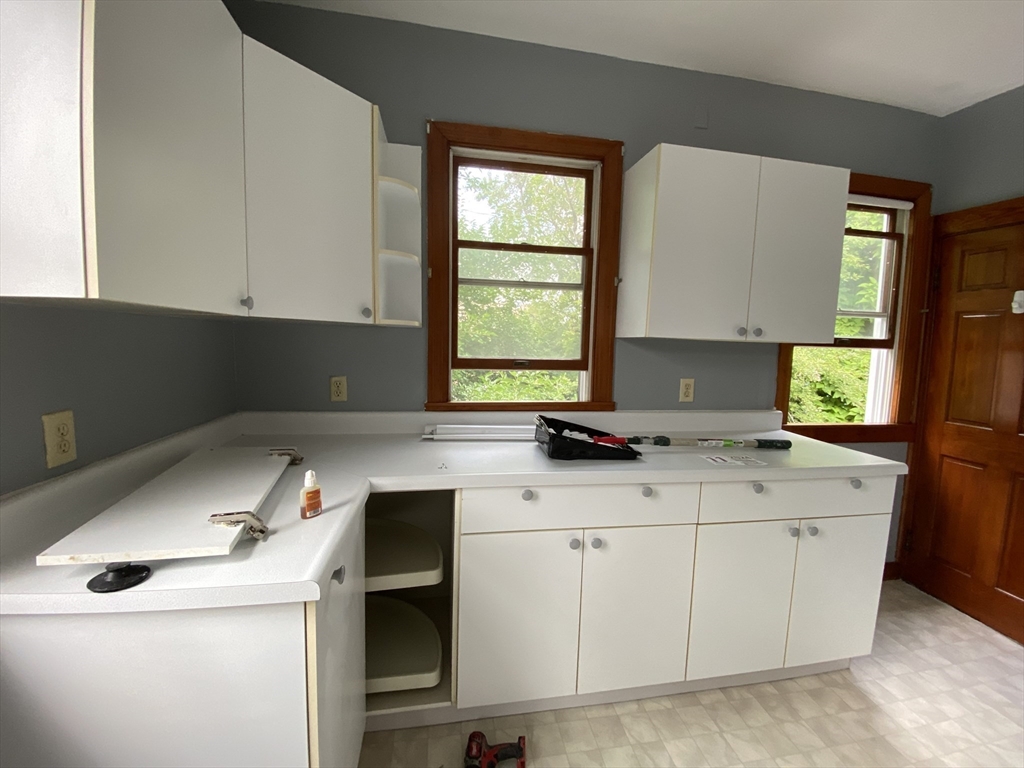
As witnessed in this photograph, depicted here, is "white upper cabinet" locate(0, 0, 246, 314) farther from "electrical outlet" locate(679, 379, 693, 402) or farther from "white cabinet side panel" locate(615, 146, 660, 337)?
"electrical outlet" locate(679, 379, 693, 402)

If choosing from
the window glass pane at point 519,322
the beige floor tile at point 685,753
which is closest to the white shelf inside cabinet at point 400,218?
the window glass pane at point 519,322

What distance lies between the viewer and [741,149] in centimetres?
214

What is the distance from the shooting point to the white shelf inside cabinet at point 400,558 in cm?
139

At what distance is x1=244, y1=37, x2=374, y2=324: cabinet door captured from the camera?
124 cm

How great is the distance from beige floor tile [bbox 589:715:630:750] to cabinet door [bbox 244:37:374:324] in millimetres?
1629

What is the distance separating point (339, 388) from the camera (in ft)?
6.16

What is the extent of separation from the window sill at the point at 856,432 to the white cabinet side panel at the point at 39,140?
9.11 feet

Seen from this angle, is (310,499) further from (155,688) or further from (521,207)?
(521,207)

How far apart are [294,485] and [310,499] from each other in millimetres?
257

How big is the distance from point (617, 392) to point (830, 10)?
1670mm

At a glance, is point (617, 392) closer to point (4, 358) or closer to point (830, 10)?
point (830, 10)

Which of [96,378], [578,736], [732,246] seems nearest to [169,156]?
[96,378]

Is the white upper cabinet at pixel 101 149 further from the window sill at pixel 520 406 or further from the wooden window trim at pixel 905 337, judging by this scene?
the wooden window trim at pixel 905 337

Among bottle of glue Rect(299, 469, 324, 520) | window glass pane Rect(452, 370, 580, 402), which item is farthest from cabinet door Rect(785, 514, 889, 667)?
bottle of glue Rect(299, 469, 324, 520)
